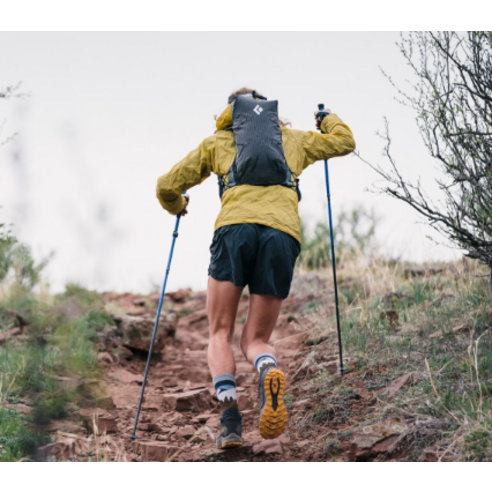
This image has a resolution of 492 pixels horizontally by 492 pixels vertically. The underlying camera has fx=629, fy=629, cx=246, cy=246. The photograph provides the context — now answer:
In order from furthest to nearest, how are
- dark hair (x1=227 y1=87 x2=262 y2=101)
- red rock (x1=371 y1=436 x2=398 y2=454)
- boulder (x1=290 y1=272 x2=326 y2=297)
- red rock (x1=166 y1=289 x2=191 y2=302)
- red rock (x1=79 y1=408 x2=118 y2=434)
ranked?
red rock (x1=166 y1=289 x2=191 y2=302)
boulder (x1=290 y1=272 x2=326 y2=297)
red rock (x1=79 y1=408 x2=118 y2=434)
dark hair (x1=227 y1=87 x2=262 y2=101)
red rock (x1=371 y1=436 x2=398 y2=454)

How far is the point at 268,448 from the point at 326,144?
213cm

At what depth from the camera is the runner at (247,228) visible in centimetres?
403

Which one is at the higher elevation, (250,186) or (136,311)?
(250,186)

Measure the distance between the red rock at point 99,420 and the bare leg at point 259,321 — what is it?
1.45 metres

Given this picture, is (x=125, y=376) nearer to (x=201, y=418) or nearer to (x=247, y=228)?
(x=201, y=418)

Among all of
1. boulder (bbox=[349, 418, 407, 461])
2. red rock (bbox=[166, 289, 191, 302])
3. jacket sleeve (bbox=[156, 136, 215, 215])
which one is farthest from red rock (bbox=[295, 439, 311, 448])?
red rock (bbox=[166, 289, 191, 302])

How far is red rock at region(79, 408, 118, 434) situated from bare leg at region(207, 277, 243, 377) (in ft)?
4.21

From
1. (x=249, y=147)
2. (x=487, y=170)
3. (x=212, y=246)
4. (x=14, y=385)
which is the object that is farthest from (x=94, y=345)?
(x=487, y=170)

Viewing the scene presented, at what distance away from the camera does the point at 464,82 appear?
16.1 ft

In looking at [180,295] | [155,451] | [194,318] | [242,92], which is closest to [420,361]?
[155,451]

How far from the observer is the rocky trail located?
4145 millimetres

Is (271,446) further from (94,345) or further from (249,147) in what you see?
(94,345)

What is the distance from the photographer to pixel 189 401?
18.2 ft

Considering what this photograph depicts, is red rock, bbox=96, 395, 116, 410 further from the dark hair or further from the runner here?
the dark hair
